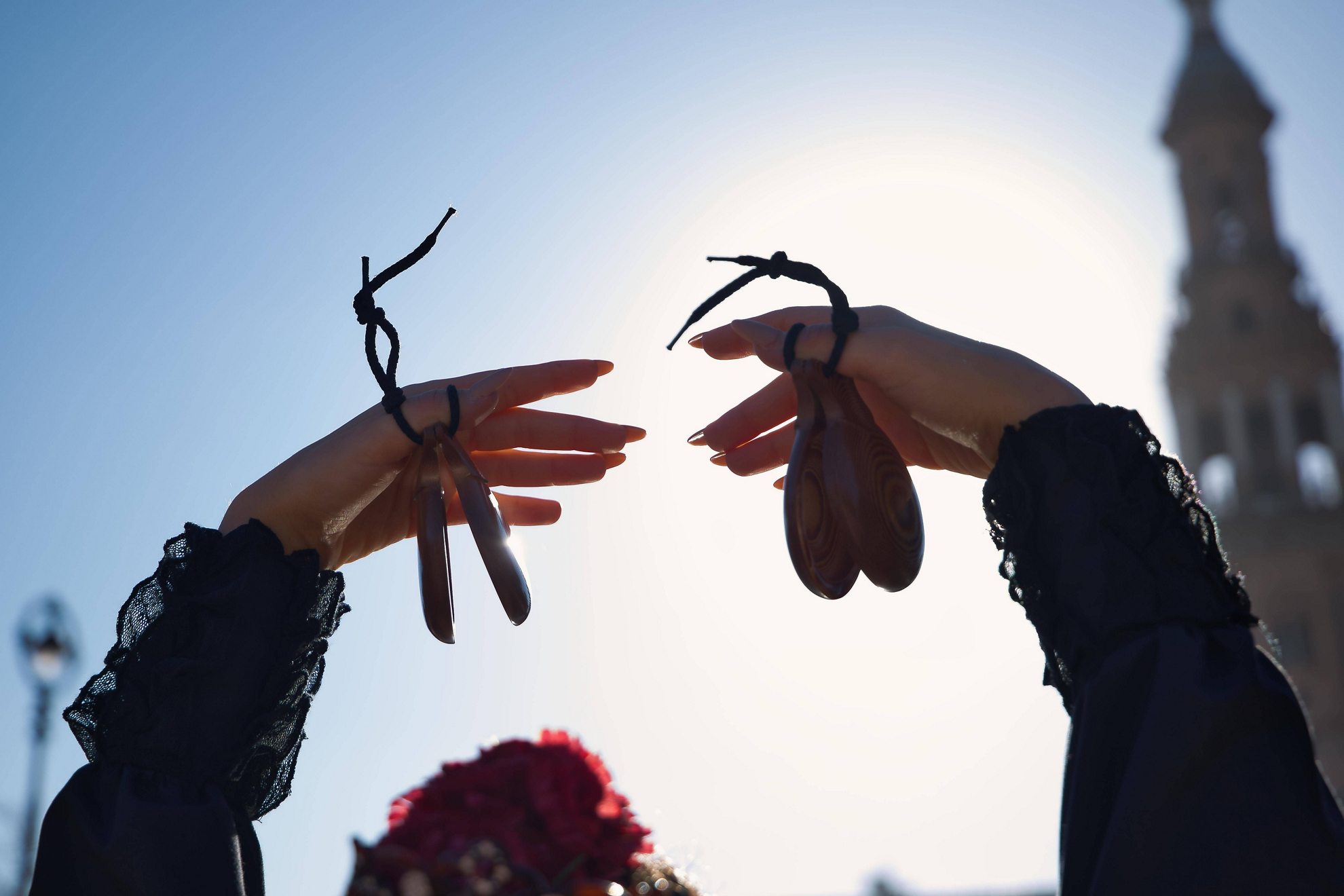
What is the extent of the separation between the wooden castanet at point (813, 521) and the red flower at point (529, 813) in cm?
44

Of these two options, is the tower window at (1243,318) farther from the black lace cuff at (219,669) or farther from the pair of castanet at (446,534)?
the black lace cuff at (219,669)

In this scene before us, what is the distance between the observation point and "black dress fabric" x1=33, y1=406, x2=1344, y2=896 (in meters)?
1.21

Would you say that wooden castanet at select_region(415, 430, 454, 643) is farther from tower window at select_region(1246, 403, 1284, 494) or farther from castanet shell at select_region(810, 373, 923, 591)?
tower window at select_region(1246, 403, 1284, 494)

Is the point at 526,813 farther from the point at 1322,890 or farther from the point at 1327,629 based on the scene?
the point at 1327,629

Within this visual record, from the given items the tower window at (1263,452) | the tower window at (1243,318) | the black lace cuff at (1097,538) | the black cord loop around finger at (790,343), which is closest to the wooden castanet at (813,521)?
the black cord loop around finger at (790,343)

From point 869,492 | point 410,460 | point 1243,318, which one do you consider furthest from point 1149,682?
point 1243,318

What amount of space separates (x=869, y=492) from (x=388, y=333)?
865 mm

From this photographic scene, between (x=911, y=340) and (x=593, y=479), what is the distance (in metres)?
→ 0.76

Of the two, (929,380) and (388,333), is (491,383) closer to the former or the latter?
(388,333)

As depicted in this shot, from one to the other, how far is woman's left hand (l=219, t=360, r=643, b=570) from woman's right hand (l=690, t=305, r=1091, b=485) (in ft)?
1.19

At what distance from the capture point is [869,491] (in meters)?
1.55

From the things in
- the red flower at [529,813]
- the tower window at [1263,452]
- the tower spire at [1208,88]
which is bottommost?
the red flower at [529,813]

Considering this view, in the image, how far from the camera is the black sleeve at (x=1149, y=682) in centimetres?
119

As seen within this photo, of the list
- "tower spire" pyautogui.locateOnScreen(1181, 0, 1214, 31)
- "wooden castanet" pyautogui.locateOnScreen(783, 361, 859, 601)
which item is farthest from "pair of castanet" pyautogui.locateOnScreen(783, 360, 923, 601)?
"tower spire" pyautogui.locateOnScreen(1181, 0, 1214, 31)
